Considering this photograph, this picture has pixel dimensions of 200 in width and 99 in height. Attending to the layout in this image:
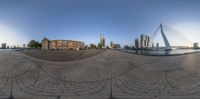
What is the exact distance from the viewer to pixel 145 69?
112 inches

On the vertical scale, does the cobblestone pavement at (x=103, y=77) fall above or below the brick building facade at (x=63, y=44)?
below

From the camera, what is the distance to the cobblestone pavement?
2.56 meters

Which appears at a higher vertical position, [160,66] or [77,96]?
[160,66]

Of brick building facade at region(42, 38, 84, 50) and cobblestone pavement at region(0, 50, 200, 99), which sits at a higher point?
brick building facade at region(42, 38, 84, 50)

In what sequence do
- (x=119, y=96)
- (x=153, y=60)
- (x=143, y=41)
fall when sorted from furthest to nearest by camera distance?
1. (x=153, y=60)
2. (x=143, y=41)
3. (x=119, y=96)

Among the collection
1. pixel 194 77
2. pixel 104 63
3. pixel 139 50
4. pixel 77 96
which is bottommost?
pixel 77 96

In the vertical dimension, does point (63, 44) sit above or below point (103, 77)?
above

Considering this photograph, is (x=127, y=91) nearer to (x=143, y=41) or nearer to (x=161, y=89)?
(x=161, y=89)

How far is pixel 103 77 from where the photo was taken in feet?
8.97

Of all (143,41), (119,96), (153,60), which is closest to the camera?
(119,96)

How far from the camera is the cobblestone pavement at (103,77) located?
256cm

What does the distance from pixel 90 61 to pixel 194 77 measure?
1.52m

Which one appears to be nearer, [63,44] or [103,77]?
[63,44]

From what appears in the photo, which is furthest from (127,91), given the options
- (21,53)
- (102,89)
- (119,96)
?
(21,53)
